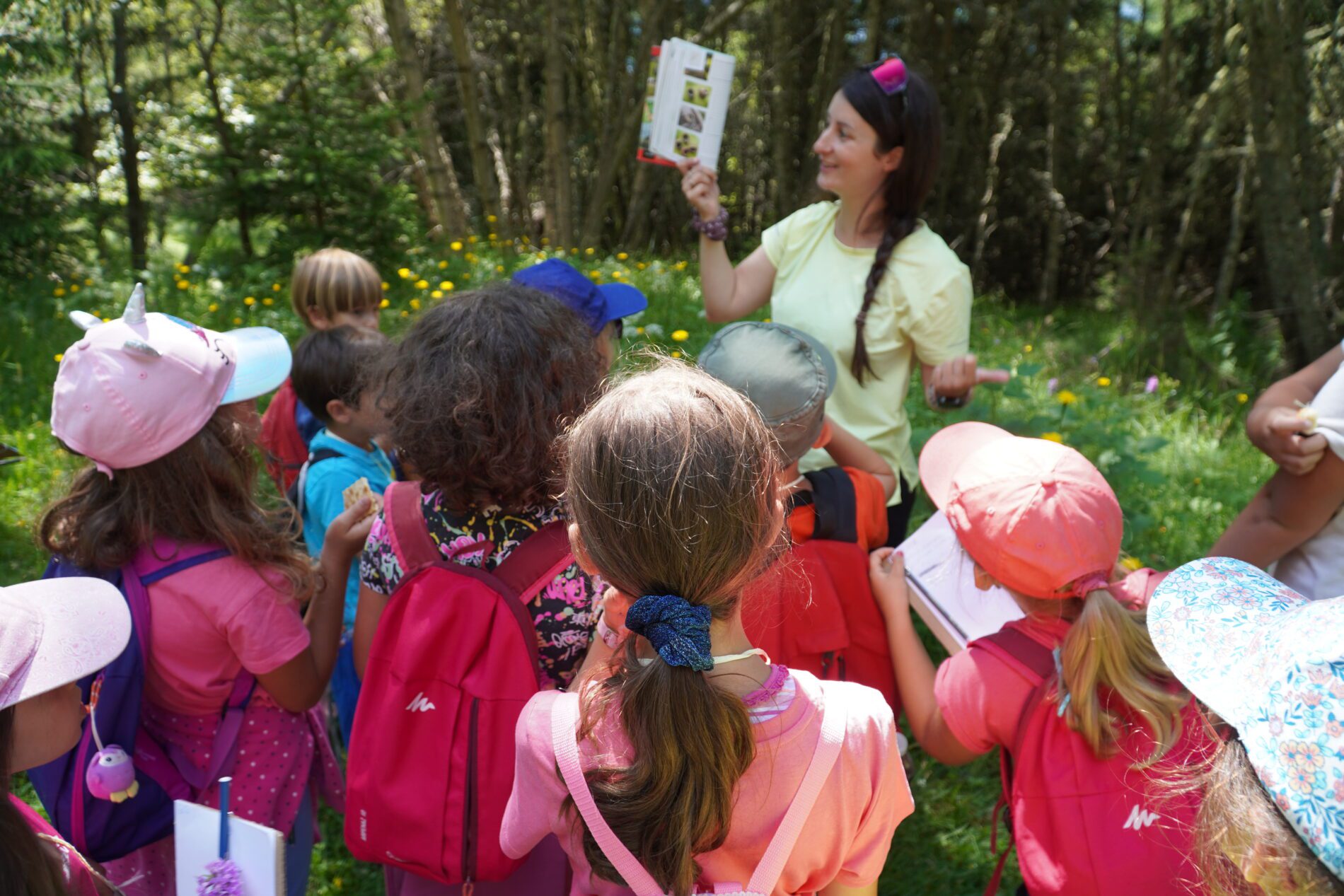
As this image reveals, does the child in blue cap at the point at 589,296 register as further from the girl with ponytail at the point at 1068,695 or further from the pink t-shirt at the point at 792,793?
the pink t-shirt at the point at 792,793

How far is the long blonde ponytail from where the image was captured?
1539 millimetres

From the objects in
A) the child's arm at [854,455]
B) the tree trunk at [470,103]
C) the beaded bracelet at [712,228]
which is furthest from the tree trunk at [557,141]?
the child's arm at [854,455]

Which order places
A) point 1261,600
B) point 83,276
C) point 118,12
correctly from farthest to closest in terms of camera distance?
point 83,276, point 118,12, point 1261,600

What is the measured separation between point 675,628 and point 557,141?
24.3ft

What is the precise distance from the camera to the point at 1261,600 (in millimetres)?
1246

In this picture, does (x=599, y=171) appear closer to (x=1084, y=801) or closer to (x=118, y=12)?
(x=118, y=12)

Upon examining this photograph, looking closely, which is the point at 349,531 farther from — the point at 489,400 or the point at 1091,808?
the point at 1091,808

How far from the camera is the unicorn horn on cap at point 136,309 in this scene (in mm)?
1779

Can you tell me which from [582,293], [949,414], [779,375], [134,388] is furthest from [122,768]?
[949,414]

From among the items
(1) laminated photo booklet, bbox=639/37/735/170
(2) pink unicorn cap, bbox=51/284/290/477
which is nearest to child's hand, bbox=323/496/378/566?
(2) pink unicorn cap, bbox=51/284/290/477

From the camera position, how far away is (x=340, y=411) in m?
2.68

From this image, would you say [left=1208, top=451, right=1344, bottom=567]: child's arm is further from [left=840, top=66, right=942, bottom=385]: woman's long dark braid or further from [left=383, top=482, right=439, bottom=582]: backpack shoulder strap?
[left=383, top=482, right=439, bottom=582]: backpack shoulder strap

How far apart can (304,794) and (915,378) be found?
12.6 feet

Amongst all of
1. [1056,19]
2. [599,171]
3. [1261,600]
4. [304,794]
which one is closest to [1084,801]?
[1261,600]
